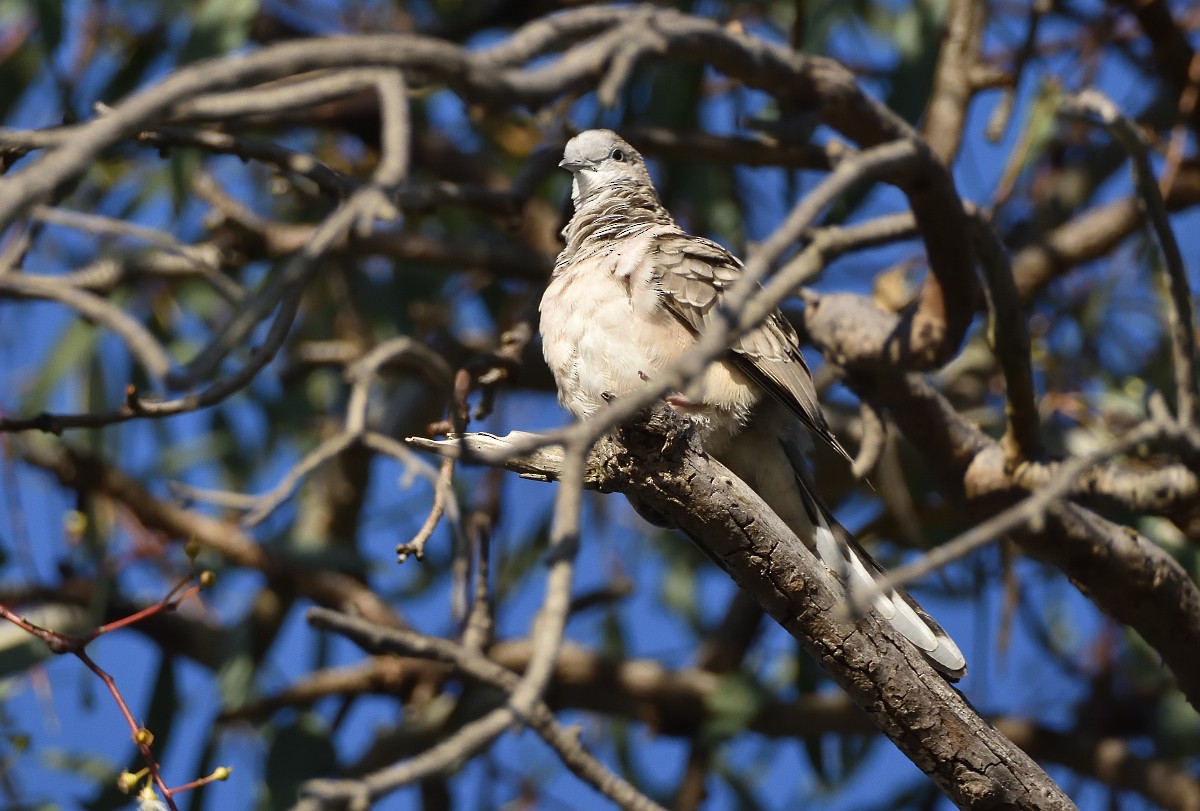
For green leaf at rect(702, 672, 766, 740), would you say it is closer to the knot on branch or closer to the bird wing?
the bird wing

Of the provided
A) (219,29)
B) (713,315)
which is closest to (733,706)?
(713,315)

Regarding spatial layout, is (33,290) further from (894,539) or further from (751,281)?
(894,539)

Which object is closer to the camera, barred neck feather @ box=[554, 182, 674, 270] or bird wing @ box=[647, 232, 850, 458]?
bird wing @ box=[647, 232, 850, 458]

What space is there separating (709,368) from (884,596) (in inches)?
28.4

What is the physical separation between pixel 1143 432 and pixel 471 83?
148cm

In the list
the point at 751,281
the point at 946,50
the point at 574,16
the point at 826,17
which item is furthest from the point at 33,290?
the point at 946,50

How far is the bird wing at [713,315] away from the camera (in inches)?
134

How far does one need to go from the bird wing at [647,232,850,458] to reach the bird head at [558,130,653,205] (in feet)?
1.89

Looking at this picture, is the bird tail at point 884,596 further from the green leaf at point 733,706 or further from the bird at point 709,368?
the green leaf at point 733,706

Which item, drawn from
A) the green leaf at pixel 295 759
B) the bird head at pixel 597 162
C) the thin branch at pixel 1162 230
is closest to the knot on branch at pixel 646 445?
the thin branch at pixel 1162 230

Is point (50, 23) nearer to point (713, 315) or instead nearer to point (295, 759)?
point (713, 315)

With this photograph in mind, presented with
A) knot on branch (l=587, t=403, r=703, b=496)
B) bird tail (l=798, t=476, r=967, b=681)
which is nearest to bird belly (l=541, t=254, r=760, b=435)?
bird tail (l=798, t=476, r=967, b=681)

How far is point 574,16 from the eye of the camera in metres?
2.19

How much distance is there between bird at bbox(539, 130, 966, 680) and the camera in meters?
3.40
